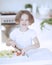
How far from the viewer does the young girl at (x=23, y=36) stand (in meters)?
0.62

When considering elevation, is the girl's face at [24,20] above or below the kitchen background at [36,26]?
above

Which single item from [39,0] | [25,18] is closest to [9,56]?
[25,18]

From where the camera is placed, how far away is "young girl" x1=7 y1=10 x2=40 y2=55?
2.02ft

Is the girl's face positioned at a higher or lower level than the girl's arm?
higher

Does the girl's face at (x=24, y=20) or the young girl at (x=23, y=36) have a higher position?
the girl's face at (x=24, y=20)

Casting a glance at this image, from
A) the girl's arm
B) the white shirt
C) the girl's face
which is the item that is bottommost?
the girl's arm

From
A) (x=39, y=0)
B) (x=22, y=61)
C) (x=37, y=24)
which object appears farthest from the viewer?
(x=39, y=0)

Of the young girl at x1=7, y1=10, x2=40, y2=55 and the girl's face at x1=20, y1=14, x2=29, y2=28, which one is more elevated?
the girl's face at x1=20, y1=14, x2=29, y2=28

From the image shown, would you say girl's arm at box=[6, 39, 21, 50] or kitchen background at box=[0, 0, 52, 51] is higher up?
kitchen background at box=[0, 0, 52, 51]

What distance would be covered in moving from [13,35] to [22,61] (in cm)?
12

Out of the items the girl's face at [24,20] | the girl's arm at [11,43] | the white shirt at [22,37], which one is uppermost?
the girl's face at [24,20]

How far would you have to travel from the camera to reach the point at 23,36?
0.63 m

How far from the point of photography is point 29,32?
0.63 m

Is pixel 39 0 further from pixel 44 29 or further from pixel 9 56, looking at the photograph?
pixel 9 56
